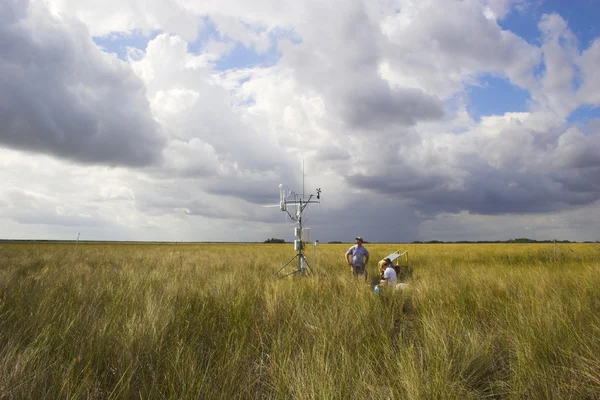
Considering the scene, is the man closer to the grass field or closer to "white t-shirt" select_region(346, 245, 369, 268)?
"white t-shirt" select_region(346, 245, 369, 268)

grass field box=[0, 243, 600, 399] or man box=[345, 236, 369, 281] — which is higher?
man box=[345, 236, 369, 281]

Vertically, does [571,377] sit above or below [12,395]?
below

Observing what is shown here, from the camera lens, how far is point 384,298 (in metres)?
6.67

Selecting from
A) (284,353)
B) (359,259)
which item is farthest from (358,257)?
(284,353)

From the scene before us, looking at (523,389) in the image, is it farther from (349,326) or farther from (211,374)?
(211,374)

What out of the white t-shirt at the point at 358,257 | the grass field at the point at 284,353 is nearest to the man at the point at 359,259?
the white t-shirt at the point at 358,257

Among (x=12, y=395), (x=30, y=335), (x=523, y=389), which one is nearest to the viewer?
(x=12, y=395)

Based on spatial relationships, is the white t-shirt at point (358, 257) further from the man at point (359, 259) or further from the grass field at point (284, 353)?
the grass field at point (284, 353)

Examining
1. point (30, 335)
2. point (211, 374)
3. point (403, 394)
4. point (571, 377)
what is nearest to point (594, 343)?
point (571, 377)

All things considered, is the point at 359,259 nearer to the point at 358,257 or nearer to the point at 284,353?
the point at 358,257

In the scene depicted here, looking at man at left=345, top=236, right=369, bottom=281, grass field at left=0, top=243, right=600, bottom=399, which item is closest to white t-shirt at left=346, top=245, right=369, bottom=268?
man at left=345, top=236, right=369, bottom=281

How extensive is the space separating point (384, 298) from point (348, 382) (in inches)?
161

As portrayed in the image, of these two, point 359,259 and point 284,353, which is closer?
point 284,353

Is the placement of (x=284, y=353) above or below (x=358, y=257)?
below
